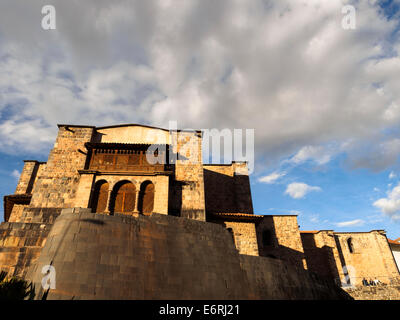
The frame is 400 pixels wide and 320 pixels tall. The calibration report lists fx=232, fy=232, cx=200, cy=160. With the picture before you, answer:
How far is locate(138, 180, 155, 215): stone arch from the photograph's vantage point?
1593cm

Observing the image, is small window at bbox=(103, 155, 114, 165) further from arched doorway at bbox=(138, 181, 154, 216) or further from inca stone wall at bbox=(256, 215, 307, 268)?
inca stone wall at bbox=(256, 215, 307, 268)

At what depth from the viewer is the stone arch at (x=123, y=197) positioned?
15.8 meters

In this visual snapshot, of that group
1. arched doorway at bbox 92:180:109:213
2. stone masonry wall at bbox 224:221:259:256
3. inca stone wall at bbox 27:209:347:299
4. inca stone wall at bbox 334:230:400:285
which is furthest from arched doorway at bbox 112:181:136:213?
inca stone wall at bbox 334:230:400:285

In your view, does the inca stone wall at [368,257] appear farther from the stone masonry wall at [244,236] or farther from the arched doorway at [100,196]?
the arched doorway at [100,196]

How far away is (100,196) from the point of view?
16.1 meters

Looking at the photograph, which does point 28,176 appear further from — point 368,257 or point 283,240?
point 368,257

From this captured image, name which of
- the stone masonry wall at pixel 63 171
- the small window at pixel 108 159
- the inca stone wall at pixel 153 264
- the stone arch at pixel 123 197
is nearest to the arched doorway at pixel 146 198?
the stone arch at pixel 123 197

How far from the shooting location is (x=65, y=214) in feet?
31.5

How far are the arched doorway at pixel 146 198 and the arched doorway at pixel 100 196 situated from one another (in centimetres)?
238

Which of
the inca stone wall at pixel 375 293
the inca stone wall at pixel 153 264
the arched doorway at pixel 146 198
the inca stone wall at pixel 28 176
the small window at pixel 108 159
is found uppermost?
the inca stone wall at pixel 28 176

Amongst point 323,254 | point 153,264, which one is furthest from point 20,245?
point 323,254
